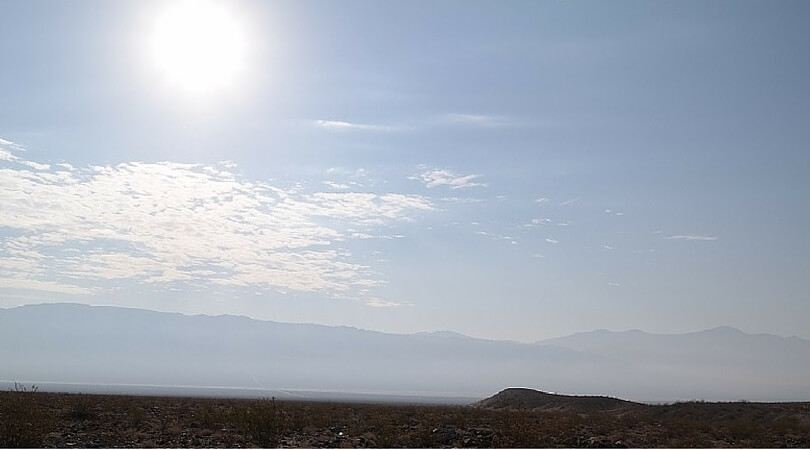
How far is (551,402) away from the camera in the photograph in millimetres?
84500

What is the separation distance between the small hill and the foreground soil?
19.0m

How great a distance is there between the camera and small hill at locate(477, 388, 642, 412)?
72562 mm

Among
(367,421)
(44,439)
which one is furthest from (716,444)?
(44,439)

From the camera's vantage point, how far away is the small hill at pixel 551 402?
238 ft

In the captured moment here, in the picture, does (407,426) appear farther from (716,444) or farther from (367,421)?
(716,444)

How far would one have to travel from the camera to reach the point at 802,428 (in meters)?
41.8

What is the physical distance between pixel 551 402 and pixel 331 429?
5207 centimetres

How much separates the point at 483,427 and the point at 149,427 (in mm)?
15966

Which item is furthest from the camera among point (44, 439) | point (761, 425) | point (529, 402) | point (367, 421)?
point (529, 402)

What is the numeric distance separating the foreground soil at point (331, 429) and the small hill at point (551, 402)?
62.4ft

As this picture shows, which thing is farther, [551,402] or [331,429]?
[551,402]

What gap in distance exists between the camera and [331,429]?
37375 mm

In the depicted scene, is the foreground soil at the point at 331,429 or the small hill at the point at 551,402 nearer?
the foreground soil at the point at 331,429

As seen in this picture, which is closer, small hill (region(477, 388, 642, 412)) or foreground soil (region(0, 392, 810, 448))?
foreground soil (region(0, 392, 810, 448))
